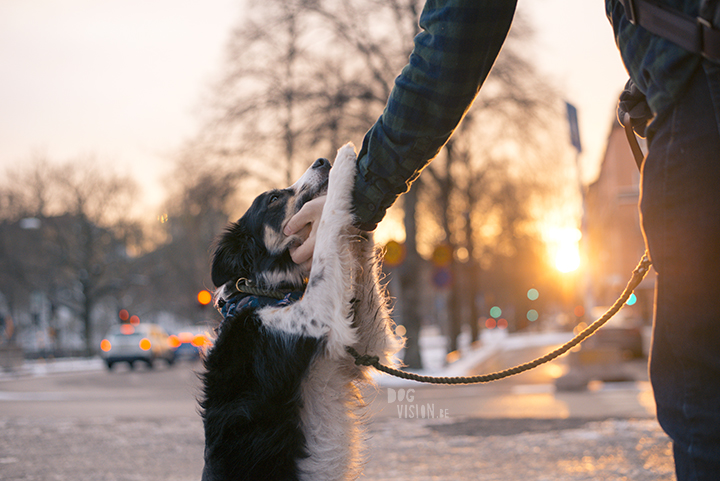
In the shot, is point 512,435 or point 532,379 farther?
point 532,379

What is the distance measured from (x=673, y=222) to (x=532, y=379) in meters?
14.6


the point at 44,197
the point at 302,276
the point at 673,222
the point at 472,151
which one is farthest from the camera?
the point at 44,197

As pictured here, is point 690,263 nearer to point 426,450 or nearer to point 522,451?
point 522,451

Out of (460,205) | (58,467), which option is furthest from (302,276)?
(460,205)

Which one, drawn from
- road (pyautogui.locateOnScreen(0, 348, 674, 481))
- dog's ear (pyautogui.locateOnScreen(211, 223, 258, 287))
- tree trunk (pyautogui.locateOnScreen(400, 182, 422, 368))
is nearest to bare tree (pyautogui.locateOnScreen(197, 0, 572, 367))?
tree trunk (pyautogui.locateOnScreen(400, 182, 422, 368))

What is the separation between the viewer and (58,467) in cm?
546

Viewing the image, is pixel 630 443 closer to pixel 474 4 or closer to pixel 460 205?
pixel 474 4

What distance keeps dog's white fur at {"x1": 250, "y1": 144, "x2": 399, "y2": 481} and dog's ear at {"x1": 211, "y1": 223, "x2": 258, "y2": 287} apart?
414 mm

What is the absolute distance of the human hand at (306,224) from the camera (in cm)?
225

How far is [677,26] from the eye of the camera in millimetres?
1188

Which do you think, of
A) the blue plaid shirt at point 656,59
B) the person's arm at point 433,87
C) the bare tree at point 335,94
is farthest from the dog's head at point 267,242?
the bare tree at point 335,94

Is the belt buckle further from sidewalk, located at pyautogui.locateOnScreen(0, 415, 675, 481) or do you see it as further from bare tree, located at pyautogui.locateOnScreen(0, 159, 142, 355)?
bare tree, located at pyautogui.locateOnScreen(0, 159, 142, 355)

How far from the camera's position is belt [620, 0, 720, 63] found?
3.69 feet

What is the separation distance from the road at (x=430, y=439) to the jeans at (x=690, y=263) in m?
1.40
